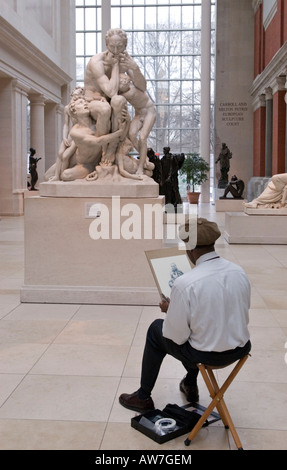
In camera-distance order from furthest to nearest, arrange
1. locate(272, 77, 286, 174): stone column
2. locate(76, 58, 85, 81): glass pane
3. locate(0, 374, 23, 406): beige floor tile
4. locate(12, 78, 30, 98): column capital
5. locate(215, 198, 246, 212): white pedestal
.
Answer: locate(76, 58, 85, 81): glass pane, locate(272, 77, 286, 174): stone column, locate(215, 198, 246, 212): white pedestal, locate(12, 78, 30, 98): column capital, locate(0, 374, 23, 406): beige floor tile

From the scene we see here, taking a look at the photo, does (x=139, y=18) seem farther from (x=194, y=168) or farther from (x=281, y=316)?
(x=281, y=316)

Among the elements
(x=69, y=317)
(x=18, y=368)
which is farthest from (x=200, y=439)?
(x=69, y=317)

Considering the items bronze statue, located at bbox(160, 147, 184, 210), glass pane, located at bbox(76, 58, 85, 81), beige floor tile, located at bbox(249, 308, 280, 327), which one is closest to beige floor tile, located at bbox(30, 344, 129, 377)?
beige floor tile, located at bbox(249, 308, 280, 327)

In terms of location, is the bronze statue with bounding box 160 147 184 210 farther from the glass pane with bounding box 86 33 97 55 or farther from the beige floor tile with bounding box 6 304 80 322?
the glass pane with bounding box 86 33 97 55

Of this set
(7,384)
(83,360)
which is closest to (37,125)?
(83,360)

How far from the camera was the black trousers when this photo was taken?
3422mm

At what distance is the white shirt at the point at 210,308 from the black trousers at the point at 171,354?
0.06 m

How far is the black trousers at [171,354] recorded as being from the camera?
3.42 metres

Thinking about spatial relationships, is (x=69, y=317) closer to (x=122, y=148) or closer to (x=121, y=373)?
(x=121, y=373)

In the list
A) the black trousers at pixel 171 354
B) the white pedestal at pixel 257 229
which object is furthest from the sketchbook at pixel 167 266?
the white pedestal at pixel 257 229

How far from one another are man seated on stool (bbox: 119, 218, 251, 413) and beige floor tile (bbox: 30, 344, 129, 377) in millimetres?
1476

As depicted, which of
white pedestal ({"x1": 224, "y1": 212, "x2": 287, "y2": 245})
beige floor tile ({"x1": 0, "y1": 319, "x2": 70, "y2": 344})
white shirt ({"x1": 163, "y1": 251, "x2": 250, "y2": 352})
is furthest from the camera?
white pedestal ({"x1": 224, "y1": 212, "x2": 287, "y2": 245})

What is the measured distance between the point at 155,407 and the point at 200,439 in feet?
1.92

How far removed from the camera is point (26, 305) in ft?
23.7
